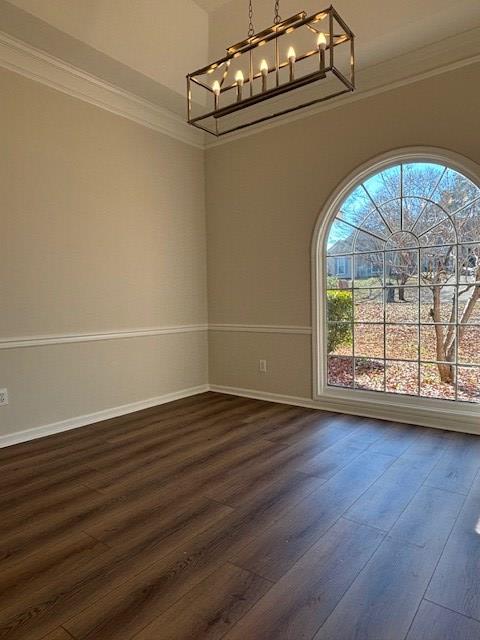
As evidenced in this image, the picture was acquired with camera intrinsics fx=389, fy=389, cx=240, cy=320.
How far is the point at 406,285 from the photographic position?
343 cm

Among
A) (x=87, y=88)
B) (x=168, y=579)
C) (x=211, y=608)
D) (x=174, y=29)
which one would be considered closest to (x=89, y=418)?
(x=168, y=579)

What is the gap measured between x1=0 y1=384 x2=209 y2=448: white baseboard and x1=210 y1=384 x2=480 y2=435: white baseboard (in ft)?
2.76

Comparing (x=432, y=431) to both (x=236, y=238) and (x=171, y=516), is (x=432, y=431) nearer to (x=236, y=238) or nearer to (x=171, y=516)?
(x=171, y=516)

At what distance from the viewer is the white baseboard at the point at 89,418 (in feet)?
10.1

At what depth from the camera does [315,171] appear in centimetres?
379

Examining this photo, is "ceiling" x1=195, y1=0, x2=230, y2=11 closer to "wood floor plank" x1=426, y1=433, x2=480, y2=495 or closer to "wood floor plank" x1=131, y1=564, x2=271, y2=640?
"wood floor plank" x1=426, y1=433, x2=480, y2=495

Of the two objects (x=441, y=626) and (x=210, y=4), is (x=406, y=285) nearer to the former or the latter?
(x=441, y=626)

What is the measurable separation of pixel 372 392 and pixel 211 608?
2.64m

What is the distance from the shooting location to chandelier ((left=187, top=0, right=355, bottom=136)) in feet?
6.75

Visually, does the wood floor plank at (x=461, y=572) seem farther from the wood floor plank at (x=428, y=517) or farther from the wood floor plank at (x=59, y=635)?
the wood floor plank at (x=59, y=635)

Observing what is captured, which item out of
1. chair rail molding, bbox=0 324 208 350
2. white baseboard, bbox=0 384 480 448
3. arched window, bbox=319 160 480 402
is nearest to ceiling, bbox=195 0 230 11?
arched window, bbox=319 160 480 402

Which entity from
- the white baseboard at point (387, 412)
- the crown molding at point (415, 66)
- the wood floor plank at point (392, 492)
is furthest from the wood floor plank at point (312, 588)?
the crown molding at point (415, 66)

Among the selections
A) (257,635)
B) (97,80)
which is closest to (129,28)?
(97,80)

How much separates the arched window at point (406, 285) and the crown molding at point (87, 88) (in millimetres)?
2025
